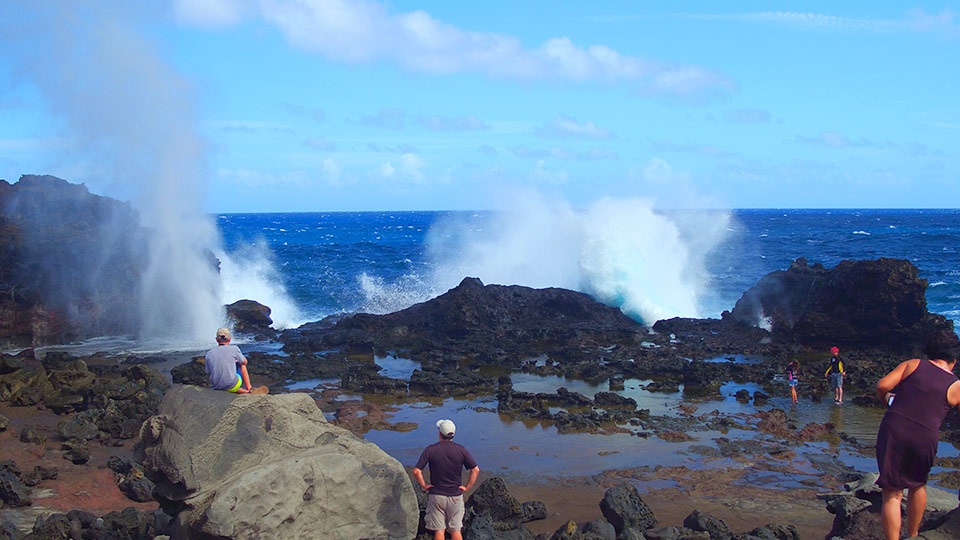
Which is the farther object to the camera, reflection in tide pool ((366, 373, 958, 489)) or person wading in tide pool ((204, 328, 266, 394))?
reflection in tide pool ((366, 373, 958, 489))

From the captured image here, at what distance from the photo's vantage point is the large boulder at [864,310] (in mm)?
21719

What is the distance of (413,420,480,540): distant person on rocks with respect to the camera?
23.2 ft

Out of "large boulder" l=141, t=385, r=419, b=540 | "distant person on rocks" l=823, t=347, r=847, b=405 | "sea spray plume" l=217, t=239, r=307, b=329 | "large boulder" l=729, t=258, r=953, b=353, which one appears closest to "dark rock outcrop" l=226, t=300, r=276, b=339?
"sea spray plume" l=217, t=239, r=307, b=329

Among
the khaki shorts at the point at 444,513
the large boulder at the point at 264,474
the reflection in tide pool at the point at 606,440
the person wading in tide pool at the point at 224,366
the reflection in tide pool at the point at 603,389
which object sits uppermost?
the person wading in tide pool at the point at 224,366

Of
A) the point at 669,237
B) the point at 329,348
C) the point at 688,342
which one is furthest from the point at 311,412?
the point at 669,237

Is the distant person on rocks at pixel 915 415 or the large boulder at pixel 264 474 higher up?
the distant person on rocks at pixel 915 415

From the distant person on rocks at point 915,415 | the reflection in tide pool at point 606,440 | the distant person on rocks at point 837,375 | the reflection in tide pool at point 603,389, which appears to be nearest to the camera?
the distant person on rocks at point 915,415

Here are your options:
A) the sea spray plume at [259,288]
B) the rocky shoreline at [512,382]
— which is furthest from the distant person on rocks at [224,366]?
the sea spray plume at [259,288]

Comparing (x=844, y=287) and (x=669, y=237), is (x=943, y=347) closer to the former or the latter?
(x=844, y=287)

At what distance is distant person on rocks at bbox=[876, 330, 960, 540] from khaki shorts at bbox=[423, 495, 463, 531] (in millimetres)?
3499

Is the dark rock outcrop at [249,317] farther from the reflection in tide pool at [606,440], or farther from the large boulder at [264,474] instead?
the large boulder at [264,474]

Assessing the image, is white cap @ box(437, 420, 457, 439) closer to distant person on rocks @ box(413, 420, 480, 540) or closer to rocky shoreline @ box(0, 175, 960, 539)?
distant person on rocks @ box(413, 420, 480, 540)

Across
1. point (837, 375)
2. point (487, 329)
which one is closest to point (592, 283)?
point (487, 329)

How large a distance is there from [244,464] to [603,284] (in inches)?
1144
